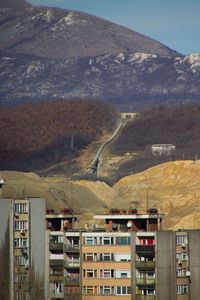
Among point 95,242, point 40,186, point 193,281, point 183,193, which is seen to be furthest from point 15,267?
point 183,193

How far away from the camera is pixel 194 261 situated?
5828 centimetres

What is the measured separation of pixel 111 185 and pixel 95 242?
380 feet

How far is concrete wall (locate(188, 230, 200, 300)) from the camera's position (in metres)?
57.7

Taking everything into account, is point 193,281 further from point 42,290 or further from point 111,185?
point 111,185

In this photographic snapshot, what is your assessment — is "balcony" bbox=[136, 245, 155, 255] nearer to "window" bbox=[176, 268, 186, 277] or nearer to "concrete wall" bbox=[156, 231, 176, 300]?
"concrete wall" bbox=[156, 231, 176, 300]

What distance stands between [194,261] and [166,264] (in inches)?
88.2

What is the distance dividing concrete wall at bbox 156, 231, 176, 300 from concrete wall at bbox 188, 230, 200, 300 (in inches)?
64.1

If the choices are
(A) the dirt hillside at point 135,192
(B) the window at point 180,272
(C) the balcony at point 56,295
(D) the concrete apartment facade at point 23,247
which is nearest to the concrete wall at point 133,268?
(B) the window at point 180,272

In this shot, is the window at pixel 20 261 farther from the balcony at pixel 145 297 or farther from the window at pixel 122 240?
the balcony at pixel 145 297

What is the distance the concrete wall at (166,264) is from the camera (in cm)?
5659

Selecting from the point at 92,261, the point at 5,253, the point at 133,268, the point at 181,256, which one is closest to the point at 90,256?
the point at 92,261

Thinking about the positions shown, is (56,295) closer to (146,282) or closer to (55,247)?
(55,247)

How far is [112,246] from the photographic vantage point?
57.8m

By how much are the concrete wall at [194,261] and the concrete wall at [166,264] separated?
1.63 m
